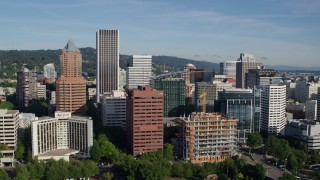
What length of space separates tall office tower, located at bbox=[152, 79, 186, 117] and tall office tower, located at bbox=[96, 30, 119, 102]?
34.2ft

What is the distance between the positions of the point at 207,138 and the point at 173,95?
24.3 meters

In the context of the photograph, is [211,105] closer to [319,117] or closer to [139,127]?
[319,117]

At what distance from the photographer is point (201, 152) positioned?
153 feet

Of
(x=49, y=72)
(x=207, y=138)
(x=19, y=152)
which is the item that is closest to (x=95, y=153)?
(x=19, y=152)

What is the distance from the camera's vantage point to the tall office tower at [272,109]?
60.2 meters

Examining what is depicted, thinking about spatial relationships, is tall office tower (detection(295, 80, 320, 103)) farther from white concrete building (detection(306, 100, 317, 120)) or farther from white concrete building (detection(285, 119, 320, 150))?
white concrete building (detection(285, 119, 320, 150))

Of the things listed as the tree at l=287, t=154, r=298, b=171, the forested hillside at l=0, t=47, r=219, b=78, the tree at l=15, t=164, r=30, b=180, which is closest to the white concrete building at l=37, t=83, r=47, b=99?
the forested hillside at l=0, t=47, r=219, b=78

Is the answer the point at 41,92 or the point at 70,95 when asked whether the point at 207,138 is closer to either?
the point at 70,95

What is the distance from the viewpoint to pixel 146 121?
47.0 meters

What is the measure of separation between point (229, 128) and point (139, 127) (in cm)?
1013

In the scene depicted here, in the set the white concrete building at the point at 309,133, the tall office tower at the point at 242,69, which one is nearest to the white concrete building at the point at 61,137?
the white concrete building at the point at 309,133

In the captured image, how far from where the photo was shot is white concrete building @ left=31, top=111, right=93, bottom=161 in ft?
151

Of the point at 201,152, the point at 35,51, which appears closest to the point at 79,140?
the point at 201,152

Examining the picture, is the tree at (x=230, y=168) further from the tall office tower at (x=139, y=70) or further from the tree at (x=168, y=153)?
the tall office tower at (x=139, y=70)
